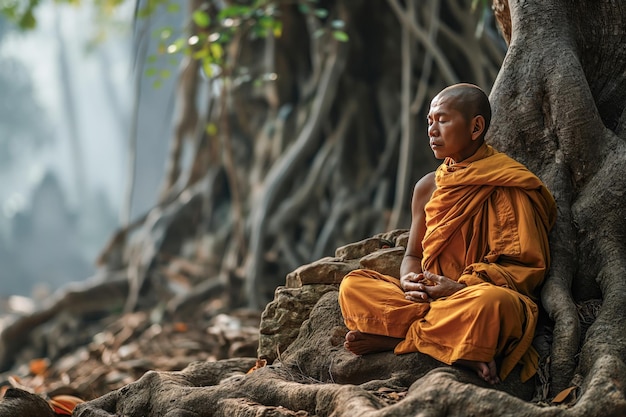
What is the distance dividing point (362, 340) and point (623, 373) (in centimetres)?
92

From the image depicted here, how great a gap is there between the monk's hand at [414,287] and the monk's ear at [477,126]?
0.55m

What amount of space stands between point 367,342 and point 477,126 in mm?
889

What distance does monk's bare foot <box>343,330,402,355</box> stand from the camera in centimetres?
296

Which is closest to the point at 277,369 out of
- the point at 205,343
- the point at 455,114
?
the point at 455,114

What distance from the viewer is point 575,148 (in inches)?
130

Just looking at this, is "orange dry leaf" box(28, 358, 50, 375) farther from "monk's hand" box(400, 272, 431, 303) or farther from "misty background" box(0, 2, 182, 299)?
"misty background" box(0, 2, 182, 299)

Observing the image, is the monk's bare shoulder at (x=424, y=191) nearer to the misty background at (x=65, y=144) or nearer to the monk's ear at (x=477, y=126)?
the monk's ear at (x=477, y=126)

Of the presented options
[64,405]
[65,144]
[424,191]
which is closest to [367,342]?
[424,191]

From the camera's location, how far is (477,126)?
3012mm

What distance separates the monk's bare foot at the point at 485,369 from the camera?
2.68 m

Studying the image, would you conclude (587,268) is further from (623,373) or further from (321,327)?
(321,327)

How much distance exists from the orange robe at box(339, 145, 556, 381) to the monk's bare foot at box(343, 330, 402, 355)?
0.03 meters

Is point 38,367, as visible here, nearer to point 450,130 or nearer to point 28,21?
point 28,21

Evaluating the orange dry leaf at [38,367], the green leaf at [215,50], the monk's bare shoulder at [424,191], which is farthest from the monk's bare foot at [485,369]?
the orange dry leaf at [38,367]
